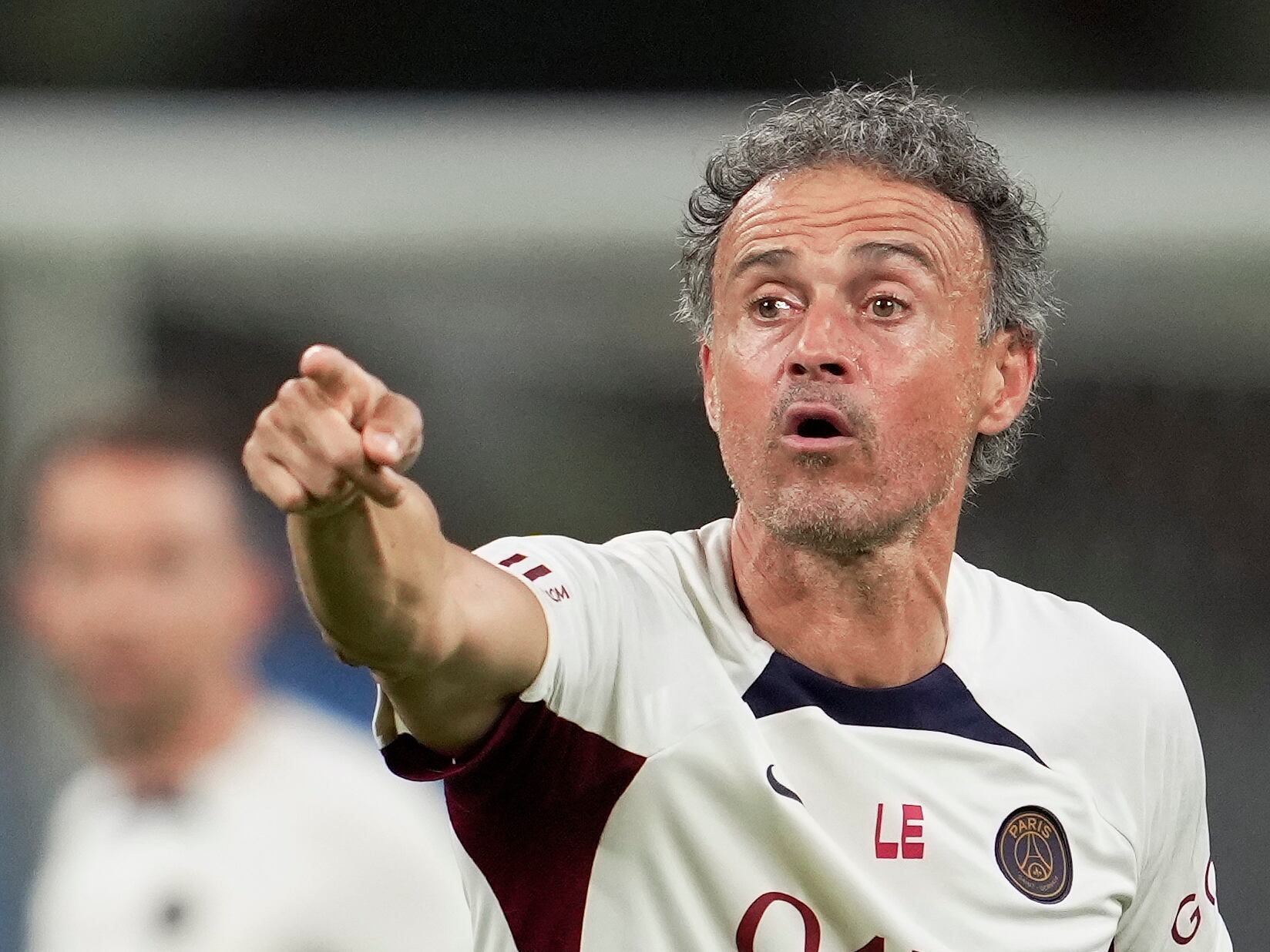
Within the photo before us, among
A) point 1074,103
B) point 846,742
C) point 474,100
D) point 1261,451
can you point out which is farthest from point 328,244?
point 846,742

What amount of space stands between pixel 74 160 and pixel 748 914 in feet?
11.6

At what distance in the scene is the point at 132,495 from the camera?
3.92 m

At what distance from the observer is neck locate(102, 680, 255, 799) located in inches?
144

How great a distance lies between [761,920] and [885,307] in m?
0.76

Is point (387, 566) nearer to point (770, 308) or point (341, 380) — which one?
point (341, 380)

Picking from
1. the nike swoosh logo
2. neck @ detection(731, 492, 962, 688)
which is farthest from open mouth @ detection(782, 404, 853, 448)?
the nike swoosh logo

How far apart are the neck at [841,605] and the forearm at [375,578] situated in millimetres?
572

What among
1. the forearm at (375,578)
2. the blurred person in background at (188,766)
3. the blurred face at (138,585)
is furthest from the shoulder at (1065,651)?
the blurred face at (138,585)

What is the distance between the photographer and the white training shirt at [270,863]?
353 cm

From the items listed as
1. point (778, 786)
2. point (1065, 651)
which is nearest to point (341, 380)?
point (778, 786)

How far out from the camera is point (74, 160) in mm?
4566

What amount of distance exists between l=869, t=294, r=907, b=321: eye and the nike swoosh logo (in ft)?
1.91

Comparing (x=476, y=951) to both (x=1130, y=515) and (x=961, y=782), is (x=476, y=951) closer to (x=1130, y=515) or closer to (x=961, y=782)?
(x=961, y=782)

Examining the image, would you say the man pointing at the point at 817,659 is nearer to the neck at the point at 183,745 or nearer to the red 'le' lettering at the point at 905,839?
the red 'le' lettering at the point at 905,839
